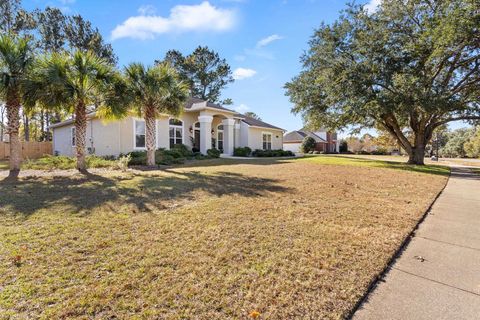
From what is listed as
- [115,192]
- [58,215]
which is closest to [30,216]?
[58,215]

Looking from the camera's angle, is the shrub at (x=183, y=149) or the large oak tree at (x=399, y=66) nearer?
the large oak tree at (x=399, y=66)

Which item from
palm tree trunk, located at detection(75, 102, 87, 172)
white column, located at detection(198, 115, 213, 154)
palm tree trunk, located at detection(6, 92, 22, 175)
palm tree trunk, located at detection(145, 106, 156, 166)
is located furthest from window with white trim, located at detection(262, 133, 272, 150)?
palm tree trunk, located at detection(6, 92, 22, 175)

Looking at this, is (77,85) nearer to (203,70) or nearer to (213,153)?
(213,153)

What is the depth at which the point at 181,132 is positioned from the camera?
21.7 m

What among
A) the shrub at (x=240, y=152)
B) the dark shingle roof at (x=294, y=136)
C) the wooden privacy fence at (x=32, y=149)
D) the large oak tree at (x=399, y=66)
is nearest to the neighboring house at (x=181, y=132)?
the shrub at (x=240, y=152)

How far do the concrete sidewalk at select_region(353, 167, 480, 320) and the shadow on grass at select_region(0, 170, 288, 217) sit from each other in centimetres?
389

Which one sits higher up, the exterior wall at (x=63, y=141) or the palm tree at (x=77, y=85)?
the palm tree at (x=77, y=85)

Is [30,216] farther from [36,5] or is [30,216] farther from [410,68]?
[36,5]

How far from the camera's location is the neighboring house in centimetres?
1819

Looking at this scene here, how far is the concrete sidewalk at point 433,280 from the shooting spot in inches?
104

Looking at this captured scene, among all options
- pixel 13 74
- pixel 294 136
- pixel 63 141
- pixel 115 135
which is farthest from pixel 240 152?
pixel 294 136

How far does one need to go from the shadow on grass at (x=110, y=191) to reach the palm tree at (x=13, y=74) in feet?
9.75

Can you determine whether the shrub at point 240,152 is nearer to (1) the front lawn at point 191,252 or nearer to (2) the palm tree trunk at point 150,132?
(2) the palm tree trunk at point 150,132

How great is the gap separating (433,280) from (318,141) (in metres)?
49.7
